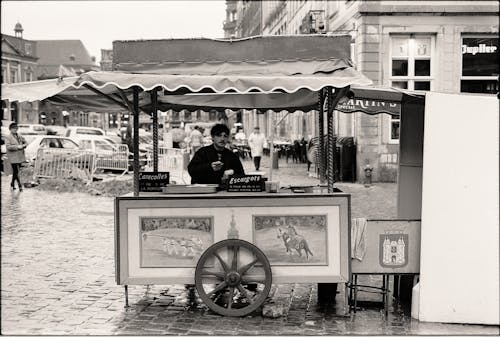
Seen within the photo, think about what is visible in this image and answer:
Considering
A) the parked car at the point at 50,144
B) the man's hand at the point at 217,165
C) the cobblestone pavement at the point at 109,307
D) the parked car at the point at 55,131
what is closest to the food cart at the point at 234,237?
the cobblestone pavement at the point at 109,307

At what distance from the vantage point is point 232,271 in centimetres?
723

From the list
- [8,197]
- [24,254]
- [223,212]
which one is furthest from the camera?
[8,197]

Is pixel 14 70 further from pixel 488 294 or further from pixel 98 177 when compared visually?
pixel 488 294

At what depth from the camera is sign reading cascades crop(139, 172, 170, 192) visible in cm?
787

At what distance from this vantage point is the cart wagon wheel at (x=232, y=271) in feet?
23.5

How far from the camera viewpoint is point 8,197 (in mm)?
19062

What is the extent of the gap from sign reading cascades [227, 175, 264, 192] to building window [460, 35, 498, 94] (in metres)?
17.3

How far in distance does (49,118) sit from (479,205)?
155931 mm

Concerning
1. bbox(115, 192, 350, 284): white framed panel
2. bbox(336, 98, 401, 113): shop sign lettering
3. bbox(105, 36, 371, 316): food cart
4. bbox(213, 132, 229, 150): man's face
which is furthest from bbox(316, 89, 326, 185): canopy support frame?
bbox(115, 192, 350, 284): white framed panel

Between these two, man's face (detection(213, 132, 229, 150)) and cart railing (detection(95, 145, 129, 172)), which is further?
cart railing (detection(95, 145, 129, 172))

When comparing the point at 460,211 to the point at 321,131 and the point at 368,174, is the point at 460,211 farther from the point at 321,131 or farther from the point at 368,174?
the point at 368,174

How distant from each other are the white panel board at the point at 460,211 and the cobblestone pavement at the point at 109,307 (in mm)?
234

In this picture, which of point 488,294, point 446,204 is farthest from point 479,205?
point 488,294

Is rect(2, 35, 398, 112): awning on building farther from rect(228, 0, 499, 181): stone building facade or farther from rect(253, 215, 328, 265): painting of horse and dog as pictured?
rect(228, 0, 499, 181): stone building facade
